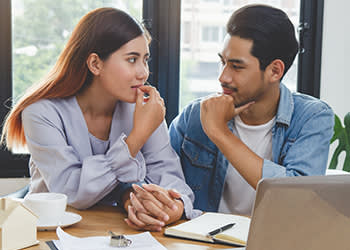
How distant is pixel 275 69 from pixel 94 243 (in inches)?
39.1

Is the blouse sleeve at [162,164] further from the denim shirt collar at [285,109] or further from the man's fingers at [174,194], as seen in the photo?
the denim shirt collar at [285,109]

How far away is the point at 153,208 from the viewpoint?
1182 millimetres

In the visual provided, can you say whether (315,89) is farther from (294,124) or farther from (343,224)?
(343,224)

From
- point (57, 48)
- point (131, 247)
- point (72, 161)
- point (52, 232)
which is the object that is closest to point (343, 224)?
point (131, 247)

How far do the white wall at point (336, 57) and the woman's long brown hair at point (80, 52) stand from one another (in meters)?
1.62

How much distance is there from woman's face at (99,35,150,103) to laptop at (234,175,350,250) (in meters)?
1.06

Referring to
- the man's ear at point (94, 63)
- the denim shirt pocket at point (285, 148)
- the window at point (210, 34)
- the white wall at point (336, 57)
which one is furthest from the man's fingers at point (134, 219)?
the white wall at point (336, 57)

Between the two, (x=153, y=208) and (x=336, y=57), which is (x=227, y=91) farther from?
(x=336, y=57)

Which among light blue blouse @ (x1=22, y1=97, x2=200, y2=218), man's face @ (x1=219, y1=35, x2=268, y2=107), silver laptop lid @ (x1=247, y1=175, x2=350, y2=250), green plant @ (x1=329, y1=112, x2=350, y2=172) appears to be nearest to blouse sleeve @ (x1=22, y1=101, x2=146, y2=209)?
light blue blouse @ (x1=22, y1=97, x2=200, y2=218)

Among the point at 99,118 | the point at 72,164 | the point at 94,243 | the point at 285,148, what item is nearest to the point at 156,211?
the point at 94,243

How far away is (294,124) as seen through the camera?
165 centimetres

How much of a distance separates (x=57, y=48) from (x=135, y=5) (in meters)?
0.50

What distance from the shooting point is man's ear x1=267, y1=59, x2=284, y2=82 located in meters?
1.67

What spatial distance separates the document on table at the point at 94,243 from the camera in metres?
0.96
